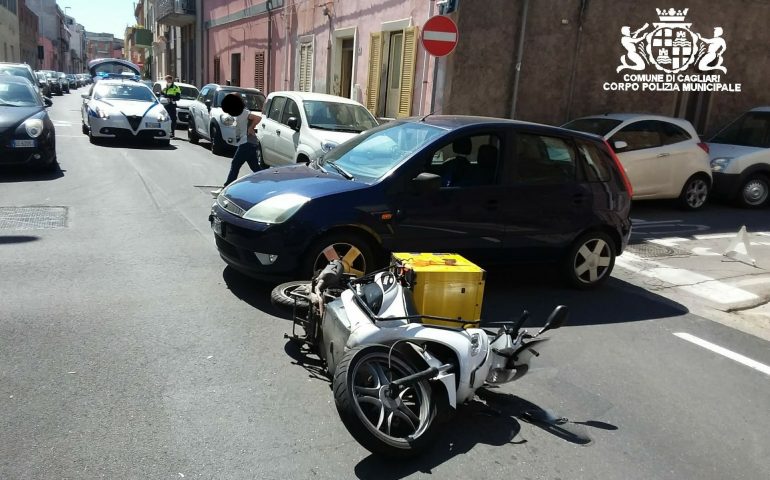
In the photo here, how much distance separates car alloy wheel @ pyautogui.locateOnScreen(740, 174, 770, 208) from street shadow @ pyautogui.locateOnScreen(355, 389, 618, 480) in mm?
10145

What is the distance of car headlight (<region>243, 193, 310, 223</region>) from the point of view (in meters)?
5.25

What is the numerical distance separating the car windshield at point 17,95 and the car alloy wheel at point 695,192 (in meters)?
11.6

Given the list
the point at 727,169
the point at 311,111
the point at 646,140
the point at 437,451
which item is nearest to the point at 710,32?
the point at 727,169

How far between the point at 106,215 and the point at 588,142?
581 centimetres

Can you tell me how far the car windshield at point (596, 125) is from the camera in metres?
11.1

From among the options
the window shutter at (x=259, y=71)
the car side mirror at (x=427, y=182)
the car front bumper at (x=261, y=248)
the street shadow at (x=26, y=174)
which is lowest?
the street shadow at (x=26, y=174)

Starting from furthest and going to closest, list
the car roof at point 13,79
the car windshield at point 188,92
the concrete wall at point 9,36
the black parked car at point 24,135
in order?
the concrete wall at point 9,36
the car windshield at point 188,92
the car roof at point 13,79
the black parked car at point 24,135

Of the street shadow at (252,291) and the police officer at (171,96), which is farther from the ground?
the police officer at (171,96)

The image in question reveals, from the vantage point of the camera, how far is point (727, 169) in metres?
12.1

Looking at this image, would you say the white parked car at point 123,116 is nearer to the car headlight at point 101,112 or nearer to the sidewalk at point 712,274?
the car headlight at point 101,112

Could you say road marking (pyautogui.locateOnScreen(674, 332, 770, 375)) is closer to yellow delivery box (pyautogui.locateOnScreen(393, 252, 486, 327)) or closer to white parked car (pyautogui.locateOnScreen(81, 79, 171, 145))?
yellow delivery box (pyautogui.locateOnScreen(393, 252, 486, 327))

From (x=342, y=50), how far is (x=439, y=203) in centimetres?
1359

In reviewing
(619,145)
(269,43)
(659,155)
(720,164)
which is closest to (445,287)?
(619,145)

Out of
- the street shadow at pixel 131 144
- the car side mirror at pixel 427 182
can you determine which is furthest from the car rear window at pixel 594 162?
the street shadow at pixel 131 144
